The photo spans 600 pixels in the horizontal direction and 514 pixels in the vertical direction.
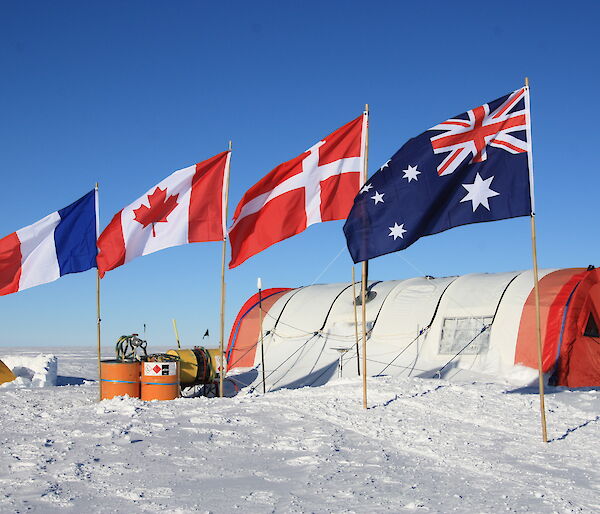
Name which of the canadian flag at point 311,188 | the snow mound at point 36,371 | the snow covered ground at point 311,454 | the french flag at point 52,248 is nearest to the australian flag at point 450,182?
the canadian flag at point 311,188

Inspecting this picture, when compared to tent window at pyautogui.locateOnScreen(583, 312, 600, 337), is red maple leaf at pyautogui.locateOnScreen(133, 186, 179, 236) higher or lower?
higher

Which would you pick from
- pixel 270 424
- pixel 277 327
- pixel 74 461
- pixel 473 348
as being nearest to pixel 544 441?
pixel 270 424

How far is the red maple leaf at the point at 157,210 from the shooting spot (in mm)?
13828

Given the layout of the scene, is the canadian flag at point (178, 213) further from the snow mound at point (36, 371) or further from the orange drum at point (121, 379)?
the snow mound at point (36, 371)

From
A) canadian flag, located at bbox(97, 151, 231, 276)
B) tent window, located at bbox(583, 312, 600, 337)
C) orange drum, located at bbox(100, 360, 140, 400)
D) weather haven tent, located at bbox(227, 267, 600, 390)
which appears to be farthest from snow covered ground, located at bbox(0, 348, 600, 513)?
tent window, located at bbox(583, 312, 600, 337)

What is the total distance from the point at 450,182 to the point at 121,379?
7653mm

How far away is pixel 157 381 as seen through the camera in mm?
13828

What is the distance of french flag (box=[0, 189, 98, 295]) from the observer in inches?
584

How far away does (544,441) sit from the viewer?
32.0ft

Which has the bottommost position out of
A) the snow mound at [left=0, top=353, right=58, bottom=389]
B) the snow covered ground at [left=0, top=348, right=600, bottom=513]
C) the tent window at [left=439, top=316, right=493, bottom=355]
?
the snow mound at [left=0, top=353, right=58, bottom=389]

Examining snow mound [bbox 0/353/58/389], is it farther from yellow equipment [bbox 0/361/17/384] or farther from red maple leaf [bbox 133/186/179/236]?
red maple leaf [bbox 133/186/179/236]

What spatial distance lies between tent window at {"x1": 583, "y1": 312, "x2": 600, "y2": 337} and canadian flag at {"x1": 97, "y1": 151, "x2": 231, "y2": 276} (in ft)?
32.3

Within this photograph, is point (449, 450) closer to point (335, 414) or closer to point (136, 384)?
point (335, 414)

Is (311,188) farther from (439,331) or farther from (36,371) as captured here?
(36,371)
